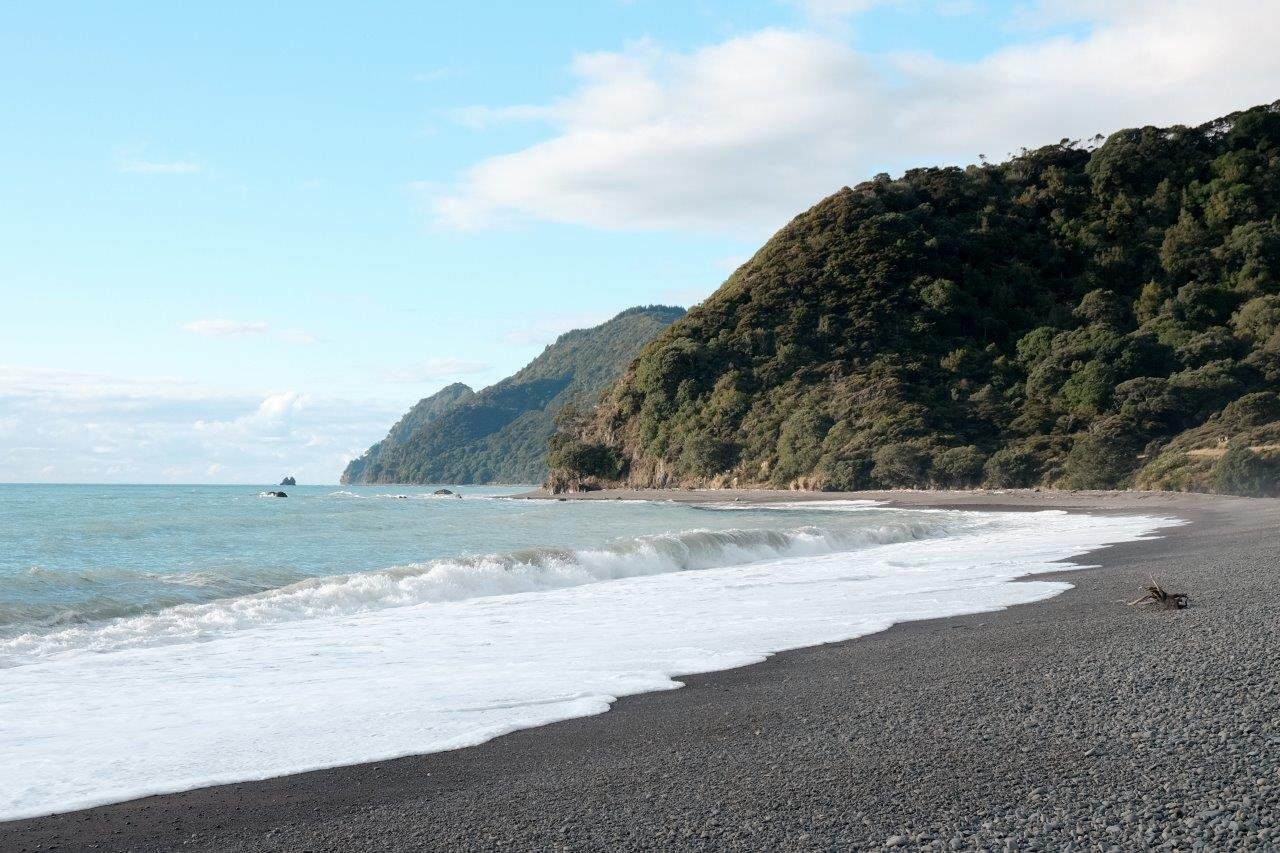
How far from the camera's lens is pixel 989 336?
232 feet

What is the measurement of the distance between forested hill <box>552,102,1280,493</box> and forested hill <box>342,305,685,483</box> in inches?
3272

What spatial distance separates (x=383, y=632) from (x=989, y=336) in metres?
66.1

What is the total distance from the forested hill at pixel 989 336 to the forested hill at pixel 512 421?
8312cm

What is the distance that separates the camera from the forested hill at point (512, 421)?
171250 mm

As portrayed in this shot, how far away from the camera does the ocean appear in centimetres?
624

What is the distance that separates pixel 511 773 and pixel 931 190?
280 feet

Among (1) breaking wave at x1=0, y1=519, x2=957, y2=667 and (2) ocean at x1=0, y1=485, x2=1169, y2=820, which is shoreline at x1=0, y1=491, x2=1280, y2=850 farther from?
(1) breaking wave at x1=0, y1=519, x2=957, y2=667

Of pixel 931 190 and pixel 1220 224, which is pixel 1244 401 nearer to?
pixel 1220 224

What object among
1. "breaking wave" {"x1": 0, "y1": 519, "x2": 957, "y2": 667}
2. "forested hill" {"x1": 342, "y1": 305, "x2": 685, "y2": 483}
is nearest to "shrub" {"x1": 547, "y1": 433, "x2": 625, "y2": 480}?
"breaking wave" {"x1": 0, "y1": 519, "x2": 957, "y2": 667}

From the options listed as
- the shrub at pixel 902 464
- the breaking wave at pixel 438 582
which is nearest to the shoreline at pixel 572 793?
the breaking wave at pixel 438 582

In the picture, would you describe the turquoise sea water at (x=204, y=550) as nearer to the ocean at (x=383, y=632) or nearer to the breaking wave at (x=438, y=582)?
the ocean at (x=383, y=632)

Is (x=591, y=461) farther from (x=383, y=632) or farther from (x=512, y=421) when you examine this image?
(x=512, y=421)

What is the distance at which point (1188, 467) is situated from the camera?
44375 mm

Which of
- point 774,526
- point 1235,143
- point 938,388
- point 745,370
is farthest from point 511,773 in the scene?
point 1235,143
